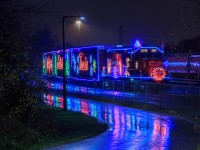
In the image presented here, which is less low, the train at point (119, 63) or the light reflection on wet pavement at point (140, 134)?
the train at point (119, 63)

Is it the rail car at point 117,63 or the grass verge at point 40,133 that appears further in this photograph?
the rail car at point 117,63

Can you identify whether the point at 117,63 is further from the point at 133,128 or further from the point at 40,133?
the point at 40,133

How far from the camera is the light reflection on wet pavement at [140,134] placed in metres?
14.3

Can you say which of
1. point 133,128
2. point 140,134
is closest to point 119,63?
point 133,128

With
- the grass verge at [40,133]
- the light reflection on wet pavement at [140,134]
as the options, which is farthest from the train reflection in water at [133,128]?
the grass verge at [40,133]

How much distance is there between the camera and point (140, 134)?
56.6ft

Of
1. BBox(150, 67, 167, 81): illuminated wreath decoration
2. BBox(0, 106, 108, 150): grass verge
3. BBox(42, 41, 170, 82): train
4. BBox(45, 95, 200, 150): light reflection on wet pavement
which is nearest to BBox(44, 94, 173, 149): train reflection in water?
BBox(45, 95, 200, 150): light reflection on wet pavement

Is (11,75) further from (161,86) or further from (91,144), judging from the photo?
(161,86)

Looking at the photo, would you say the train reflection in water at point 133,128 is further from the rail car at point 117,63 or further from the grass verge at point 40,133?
the rail car at point 117,63

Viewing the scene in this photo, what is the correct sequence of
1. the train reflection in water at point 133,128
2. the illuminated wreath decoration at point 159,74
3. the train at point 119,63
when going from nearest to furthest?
the train reflection in water at point 133,128, the illuminated wreath decoration at point 159,74, the train at point 119,63

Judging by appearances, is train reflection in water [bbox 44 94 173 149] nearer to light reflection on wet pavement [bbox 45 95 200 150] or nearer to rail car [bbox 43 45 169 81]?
light reflection on wet pavement [bbox 45 95 200 150]

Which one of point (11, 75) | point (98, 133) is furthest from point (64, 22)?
point (11, 75)

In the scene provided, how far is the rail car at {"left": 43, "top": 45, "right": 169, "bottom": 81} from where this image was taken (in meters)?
44.1

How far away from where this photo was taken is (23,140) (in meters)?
14.5
